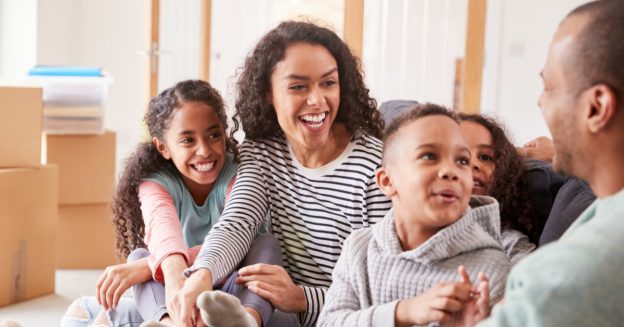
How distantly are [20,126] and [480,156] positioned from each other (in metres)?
1.97

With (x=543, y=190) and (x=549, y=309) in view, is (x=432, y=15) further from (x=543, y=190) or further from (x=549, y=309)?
(x=549, y=309)

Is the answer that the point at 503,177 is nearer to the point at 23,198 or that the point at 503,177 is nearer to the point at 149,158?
the point at 149,158

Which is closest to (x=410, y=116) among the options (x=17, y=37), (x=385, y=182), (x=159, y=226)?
(x=385, y=182)

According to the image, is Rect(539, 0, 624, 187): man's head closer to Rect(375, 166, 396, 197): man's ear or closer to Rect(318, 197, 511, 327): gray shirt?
Rect(318, 197, 511, 327): gray shirt

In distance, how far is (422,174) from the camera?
1494 mm

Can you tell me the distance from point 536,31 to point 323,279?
3428 mm

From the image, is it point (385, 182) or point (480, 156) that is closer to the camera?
point (385, 182)

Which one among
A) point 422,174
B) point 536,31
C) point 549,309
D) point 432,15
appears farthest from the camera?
Answer: point 536,31

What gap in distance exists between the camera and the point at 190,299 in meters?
1.67

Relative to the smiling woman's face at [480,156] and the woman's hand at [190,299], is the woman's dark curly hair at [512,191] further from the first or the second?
the woman's hand at [190,299]

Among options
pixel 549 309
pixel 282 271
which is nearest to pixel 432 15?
pixel 282 271

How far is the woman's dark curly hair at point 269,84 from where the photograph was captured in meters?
1.95

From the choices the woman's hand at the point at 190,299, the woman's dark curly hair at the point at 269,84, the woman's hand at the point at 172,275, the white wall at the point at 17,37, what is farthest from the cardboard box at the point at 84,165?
the woman's hand at the point at 190,299

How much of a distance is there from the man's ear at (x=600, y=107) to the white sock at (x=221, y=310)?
717 mm
